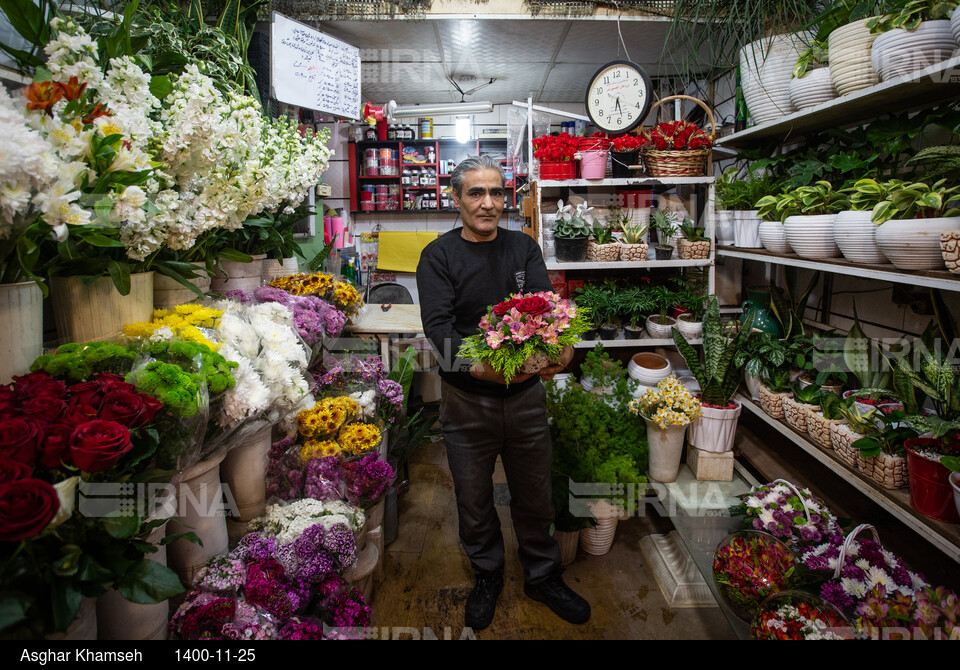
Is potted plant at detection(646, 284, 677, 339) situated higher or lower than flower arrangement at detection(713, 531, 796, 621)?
higher

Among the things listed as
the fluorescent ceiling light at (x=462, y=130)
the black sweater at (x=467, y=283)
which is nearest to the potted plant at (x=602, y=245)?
the black sweater at (x=467, y=283)

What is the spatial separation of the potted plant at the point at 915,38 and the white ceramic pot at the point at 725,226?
43.6 inches

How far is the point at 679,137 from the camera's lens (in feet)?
9.45

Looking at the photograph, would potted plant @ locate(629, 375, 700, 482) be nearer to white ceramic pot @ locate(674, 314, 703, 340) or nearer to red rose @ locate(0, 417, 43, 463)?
white ceramic pot @ locate(674, 314, 703, 340)

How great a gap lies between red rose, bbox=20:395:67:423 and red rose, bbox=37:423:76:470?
27 millimetres

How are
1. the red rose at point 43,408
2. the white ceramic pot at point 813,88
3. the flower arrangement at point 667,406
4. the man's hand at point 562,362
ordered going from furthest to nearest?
1. the flower arrangement at point 667,406
2. the white ceramic pot at point 813,88
3. the man's hand at point 562,362
4. the red rose at point 43,408

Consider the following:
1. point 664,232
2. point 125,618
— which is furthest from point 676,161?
point 125,618

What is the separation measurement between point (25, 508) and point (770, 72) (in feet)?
9.55

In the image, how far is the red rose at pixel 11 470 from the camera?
0.74m

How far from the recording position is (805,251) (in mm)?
2137

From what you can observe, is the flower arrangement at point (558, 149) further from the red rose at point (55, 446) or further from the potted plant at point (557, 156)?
the red rose at point (55, 446)

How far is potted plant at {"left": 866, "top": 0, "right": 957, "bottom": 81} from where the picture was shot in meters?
1.61

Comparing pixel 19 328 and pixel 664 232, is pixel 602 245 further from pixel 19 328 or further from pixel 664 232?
pixel 19 328

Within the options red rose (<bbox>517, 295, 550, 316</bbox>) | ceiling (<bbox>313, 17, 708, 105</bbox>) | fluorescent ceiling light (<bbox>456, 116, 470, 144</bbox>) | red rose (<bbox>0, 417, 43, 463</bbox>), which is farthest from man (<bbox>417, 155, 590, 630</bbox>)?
fluorescent ceiling light (<bbox>456, 116, 470, 144</bbox>)
